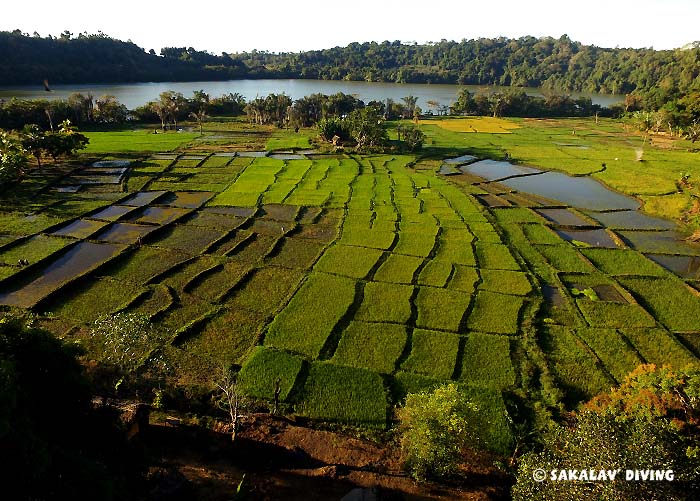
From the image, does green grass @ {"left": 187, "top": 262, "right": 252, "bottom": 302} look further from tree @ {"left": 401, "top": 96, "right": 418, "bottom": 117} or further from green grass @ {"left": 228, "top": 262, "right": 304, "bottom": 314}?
tree @ {"left": 401, "top": 96, "right": 418, "bottom": 117}

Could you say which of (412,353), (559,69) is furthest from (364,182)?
(559,69)

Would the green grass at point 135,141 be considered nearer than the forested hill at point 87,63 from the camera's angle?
Yes

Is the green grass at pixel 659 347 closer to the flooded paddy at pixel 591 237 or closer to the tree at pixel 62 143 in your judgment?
the flooded paddy at pixel 591 237

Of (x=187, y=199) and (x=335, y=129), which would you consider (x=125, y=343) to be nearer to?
(x=187, y=199)

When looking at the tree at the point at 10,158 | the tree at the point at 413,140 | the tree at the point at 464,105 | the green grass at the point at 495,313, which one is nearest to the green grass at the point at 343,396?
the green grass at the point at 495,313

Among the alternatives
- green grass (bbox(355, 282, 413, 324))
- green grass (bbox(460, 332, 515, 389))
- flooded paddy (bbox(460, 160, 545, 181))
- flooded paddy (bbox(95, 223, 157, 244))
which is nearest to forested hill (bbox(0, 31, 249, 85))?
flooded paddy (bbox(95, 223, 157, 244))
